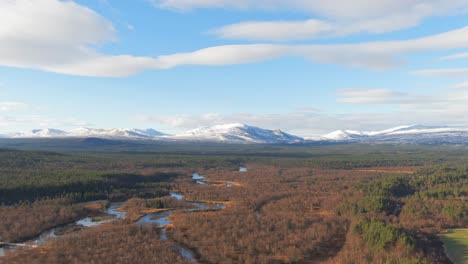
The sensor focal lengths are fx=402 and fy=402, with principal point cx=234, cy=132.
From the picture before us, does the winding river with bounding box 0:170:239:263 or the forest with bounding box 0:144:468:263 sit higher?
the forest with bounding box 0:144:468:263

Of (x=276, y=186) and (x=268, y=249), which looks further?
(x=276, y=186)

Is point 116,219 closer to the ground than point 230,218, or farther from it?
closer to the ground

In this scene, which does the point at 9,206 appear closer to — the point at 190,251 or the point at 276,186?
the point at 190,251

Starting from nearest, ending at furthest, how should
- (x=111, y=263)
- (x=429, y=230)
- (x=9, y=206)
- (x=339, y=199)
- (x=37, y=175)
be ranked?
(x=111, y=263) < (x=429, y=230) < (x=9, y=206) < (x=339, y=199) < (x=37, y=175)

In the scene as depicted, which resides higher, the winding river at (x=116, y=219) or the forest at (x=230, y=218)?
the forest at (x=230, y=218)

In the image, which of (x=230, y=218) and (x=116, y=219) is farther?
(x=116, y=219)

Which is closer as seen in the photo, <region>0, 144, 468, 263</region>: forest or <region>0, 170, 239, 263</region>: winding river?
<region>0, 144, 468, 263</region>: forest

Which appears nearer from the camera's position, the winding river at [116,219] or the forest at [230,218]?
the forest at [230,218]

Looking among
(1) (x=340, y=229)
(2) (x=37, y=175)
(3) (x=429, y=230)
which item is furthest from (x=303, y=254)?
(2) (x=37, y=175)
